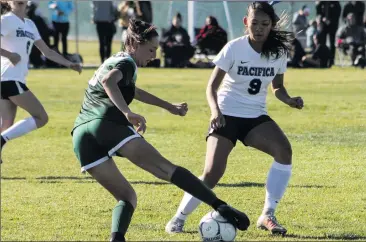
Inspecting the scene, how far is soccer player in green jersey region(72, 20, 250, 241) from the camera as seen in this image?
21.5ft

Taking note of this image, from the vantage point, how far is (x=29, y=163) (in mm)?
12133

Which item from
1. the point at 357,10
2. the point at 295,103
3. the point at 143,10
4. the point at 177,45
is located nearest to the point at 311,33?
the point at 357,10

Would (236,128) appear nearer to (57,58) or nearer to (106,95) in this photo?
(106,95)

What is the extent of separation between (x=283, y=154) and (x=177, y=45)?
69.2ft

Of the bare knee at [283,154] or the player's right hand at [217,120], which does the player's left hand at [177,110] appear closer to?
the player's right hand at [217,120]

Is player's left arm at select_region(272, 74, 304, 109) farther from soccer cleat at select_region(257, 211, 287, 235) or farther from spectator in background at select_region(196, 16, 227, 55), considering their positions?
spectator in background at select_region(196, 16, 227, 55)

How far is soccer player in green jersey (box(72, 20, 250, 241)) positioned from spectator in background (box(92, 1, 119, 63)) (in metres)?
21.9

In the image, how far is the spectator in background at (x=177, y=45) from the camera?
28438 millimetres

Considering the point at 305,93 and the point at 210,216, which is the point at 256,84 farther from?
the point at 305,93

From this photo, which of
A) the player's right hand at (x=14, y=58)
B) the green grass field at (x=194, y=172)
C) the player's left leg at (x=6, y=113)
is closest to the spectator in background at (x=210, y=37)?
the green grass field at (x=194, y=172)

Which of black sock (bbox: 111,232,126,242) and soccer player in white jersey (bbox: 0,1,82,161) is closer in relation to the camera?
black sock (bbox: 111,232,126,242)

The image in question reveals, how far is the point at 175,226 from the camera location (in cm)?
766

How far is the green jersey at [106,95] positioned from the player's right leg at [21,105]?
418 centimetres

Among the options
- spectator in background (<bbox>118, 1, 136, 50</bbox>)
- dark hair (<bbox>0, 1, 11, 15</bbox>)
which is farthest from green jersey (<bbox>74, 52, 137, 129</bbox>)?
spectator in background (<bbox>118, 1, 136, 50</bbox>)
